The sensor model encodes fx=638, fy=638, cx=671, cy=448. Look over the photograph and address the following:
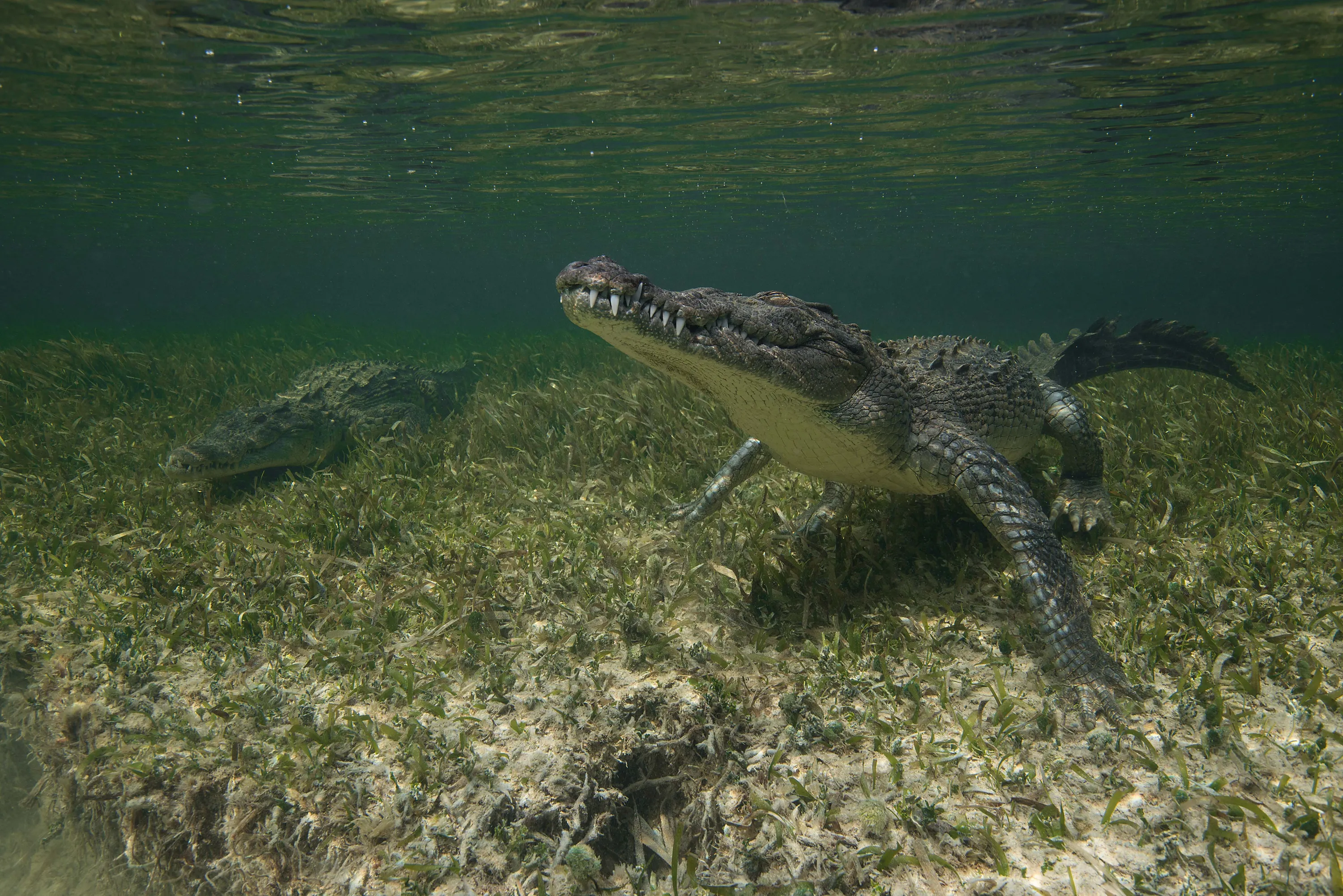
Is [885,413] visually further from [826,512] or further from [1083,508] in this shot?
[1083,508]

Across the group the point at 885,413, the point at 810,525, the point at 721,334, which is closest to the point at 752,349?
the point at 721,334

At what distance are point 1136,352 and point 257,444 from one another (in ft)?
23.7

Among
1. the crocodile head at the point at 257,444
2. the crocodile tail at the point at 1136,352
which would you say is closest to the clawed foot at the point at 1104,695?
the crocodile tail at the point at 1136,352

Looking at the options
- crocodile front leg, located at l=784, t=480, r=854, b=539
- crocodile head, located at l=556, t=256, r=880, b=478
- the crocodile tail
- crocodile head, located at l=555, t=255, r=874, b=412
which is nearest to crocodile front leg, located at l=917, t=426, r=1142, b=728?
crocodile head, located at l=556, t=256, r=880, b=478

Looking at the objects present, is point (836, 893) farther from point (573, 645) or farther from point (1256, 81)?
point (1256, 81)

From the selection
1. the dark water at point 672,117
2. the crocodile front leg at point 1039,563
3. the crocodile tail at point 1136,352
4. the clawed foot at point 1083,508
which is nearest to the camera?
the crocodile front leg at point 1039,563

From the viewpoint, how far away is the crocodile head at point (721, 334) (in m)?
2.29

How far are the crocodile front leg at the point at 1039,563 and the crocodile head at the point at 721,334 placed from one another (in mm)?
592

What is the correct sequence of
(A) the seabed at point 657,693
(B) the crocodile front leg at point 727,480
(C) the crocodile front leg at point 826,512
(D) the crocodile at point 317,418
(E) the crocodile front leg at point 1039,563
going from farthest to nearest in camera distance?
(D) the crocodile at point 317,418 → (B) the crocodile front leg at point 727,480 → (C) the crocodile front leg at point 826,512 → (E) the crocodile front leg at point 1039,563 → (A) the seabed at point 657,693

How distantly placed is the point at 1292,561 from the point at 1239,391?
16.2 feet

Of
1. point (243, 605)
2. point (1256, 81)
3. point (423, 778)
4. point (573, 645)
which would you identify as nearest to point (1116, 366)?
point (573, 645)

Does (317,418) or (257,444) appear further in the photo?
(317,418)

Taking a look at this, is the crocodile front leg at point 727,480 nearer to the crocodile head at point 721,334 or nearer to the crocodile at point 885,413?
the crocodile at point 885,413

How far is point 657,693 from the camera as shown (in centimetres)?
260
